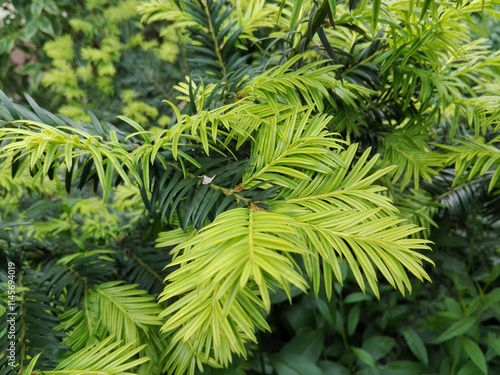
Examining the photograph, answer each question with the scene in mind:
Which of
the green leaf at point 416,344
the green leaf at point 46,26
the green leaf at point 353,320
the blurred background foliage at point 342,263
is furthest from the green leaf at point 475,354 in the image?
the green leaf at point 46,26

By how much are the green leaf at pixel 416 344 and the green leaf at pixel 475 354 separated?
10 centimetres

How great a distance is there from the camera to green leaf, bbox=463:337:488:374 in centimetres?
64

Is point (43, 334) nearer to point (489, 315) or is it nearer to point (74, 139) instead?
point (74, 139)

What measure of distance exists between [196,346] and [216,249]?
191 mm

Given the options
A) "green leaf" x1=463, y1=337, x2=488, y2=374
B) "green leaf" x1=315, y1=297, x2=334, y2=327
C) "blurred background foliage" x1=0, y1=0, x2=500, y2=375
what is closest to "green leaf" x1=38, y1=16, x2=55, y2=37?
"blurred background foliage" x1=0, y1=0, x2=500, y2=375

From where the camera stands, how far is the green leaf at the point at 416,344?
0.77 metres

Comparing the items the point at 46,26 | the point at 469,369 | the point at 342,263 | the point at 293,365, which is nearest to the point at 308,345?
the point at 293,365

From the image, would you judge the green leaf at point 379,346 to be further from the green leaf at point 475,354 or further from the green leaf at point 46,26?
the green leaf at point 46,26

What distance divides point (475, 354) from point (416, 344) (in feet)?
0.45

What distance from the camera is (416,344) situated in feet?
2.59

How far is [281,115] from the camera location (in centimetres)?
49

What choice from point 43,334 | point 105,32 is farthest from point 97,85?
point 43,334

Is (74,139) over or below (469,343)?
over

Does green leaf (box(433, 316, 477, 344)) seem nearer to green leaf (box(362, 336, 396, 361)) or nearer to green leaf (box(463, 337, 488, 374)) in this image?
green leaf (box(463, 337, 488, 374))
